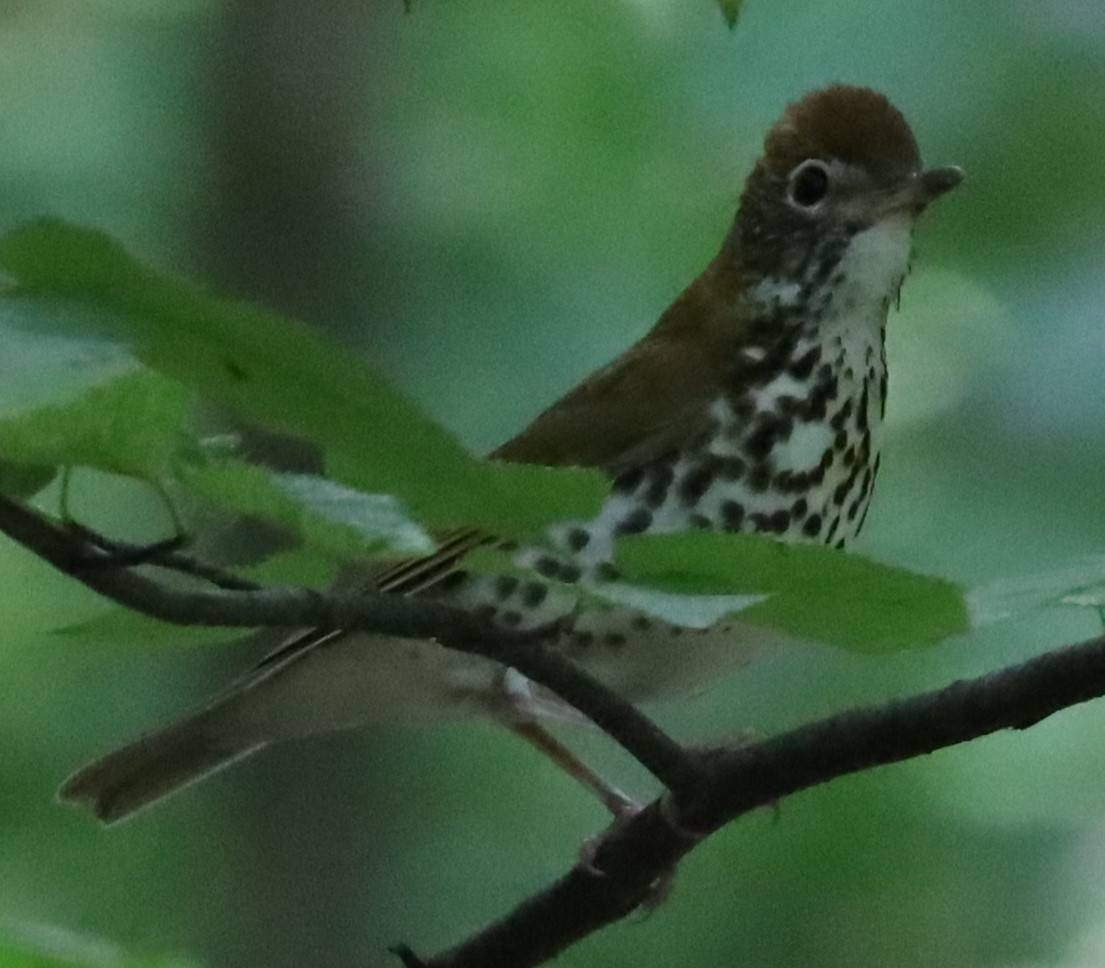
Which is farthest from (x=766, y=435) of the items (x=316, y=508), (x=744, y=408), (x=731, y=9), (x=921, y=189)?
(x=316, y=508)

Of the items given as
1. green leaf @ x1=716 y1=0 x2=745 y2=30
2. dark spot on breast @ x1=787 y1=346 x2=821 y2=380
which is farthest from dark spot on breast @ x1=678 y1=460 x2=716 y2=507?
green leaf @ x1=716 y1=0 x2=745 y2=30

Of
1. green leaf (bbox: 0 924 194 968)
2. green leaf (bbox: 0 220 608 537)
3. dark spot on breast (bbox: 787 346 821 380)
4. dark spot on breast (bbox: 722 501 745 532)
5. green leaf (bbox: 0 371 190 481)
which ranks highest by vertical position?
green leaf (bbox: 0 220 608 537)

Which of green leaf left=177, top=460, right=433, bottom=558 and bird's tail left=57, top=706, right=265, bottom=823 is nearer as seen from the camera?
green leaf left=177, top=460, right=433, bottom=558

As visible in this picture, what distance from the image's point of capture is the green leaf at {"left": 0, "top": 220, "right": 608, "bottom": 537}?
0.28 meters

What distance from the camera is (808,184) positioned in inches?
48.9

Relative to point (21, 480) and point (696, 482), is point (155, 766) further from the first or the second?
point (21, 480)

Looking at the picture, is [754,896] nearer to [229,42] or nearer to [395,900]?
[395,900]

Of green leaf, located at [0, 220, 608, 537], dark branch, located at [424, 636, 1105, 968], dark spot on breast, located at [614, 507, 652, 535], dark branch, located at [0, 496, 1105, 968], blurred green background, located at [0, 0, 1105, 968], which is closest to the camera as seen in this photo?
green leaf, located at [0, 220, 608, 537]

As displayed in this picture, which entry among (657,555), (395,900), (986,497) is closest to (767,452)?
(986,497)

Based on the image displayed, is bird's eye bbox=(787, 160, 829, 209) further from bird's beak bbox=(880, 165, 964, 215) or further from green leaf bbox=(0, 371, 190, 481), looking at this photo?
green leaf bbox=(0, 371, 190, 481)

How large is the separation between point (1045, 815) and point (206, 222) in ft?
3.36

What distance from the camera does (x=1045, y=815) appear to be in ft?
5.43

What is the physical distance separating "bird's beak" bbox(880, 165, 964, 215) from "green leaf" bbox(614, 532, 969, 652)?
2.47 feet

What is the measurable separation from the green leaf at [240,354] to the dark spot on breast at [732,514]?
29.9 inches
